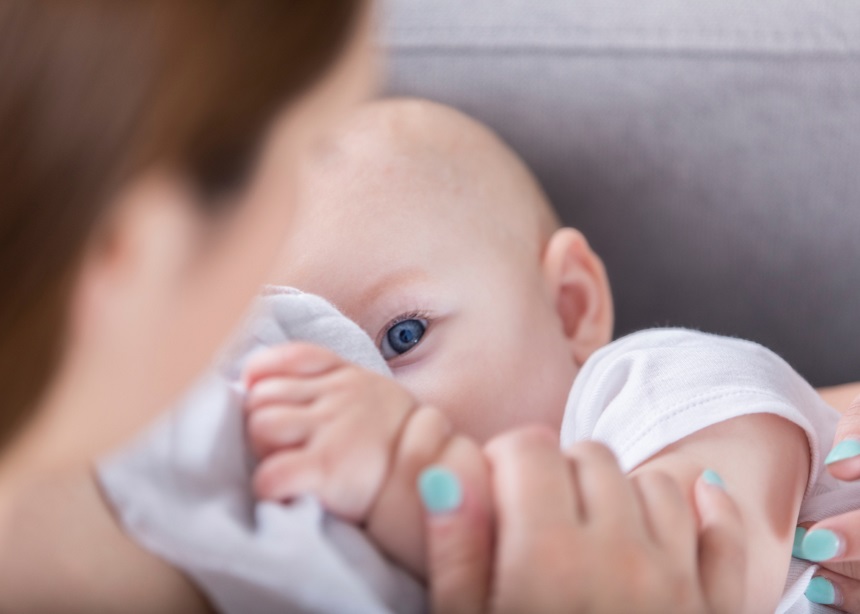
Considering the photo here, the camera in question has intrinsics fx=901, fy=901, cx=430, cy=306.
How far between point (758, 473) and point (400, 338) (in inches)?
13.1

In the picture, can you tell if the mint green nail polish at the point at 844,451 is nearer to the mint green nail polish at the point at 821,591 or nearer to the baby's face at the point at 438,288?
the mint green nail polish at the point at 821,591

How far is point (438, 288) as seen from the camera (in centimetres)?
86

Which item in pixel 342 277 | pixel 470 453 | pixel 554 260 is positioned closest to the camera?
pixel 470 453

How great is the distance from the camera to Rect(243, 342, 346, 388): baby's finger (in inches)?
21.3

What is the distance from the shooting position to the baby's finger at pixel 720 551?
0.54 meters

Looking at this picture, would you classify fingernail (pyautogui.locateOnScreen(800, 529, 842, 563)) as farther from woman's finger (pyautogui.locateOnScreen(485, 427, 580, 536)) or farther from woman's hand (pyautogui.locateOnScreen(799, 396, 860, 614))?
woman's finger (pyautogui.locateOnScreen(485, 427, 580, 536))

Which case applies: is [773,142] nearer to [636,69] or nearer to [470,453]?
[636,69]

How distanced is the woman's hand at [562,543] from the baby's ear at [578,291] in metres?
0.47

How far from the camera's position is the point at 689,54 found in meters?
1.12

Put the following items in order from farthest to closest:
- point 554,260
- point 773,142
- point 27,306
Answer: point 773,142
point 554,260
point 27,306

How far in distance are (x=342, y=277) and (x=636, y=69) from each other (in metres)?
0.52

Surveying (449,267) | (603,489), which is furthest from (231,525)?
(449,267)

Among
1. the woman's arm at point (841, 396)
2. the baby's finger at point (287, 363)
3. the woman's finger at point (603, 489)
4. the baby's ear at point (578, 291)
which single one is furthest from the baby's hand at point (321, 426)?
the woman's arm at point (841, 396)

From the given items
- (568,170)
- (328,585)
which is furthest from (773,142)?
(328,585)
